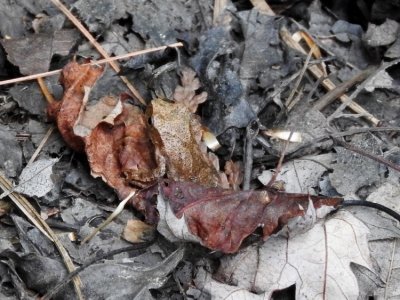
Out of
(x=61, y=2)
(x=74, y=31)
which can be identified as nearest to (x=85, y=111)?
(x=74, y=31)

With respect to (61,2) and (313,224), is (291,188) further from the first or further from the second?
(61,2)

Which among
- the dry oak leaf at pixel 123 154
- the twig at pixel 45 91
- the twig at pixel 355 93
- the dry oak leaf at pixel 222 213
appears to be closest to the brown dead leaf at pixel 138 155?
the dry oak leaf at pixel 123 154

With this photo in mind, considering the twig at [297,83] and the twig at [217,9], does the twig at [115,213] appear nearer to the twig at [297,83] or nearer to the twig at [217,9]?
the twig at [297,83]

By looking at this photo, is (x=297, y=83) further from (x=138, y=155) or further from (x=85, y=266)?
(x=85, y=266)

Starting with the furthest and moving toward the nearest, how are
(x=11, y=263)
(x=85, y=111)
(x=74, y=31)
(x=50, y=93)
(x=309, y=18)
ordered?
1. (x=309, y=18)
2. (x=74, y=31)
3. (x=50, y=93)
4. (x=85, y=111)
5. (x=11, y=263)

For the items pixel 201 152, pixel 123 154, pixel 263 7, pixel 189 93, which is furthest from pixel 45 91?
pixel 263 7

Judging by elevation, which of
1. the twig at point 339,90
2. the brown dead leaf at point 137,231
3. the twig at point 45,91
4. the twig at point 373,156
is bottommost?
the twig at point 373,156
